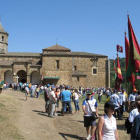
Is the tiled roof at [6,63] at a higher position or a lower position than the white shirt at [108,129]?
higher

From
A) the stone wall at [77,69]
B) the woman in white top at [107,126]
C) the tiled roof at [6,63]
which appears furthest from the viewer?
the stone wall at [77,69]

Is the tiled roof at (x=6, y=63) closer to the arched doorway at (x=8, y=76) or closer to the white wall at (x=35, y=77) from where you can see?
the arched doorway at (x=8, y=76)

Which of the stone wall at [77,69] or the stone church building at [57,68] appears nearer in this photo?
the stone church building at [57,68]

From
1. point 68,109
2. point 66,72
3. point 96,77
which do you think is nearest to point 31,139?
point 68,109

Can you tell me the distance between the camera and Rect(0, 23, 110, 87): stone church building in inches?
1375

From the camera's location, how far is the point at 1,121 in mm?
7824

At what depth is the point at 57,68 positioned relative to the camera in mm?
36562

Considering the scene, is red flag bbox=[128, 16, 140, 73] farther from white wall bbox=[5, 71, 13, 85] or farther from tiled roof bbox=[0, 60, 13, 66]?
white wall bbox=[5, 71, 13, 85]

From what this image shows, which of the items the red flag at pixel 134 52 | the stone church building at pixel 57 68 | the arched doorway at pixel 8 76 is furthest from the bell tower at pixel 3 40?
the red flag at pixel 134 52

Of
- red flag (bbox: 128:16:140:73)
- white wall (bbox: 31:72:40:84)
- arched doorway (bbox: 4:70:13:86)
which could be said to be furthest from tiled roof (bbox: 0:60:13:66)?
red flag (bbox: 128:16:140:73)

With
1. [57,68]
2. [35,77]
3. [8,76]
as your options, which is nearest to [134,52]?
[57,68]

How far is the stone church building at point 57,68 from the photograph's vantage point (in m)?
34.9

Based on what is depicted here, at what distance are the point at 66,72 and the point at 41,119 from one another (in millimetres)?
27101

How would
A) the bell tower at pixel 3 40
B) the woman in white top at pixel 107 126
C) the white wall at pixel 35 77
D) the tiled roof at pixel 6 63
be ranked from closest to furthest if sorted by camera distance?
the woman in white top at pixel 107 126
the tiled roof at pixel 6 63
the white wall at pixel 35 77
the bell tower at pixel 3 40
